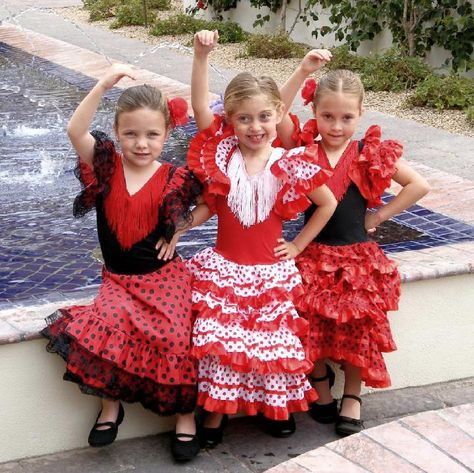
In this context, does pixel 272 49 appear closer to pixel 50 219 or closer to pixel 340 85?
pixel 50 219

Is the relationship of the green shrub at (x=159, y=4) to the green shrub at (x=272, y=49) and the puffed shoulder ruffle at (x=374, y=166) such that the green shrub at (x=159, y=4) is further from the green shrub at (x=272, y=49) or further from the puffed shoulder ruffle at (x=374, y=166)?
the puffed shoulder ruffle at (x=374, y=166)

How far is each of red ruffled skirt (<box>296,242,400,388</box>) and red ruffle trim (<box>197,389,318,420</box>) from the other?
0.56 feet

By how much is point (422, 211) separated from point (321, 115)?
1493 mm

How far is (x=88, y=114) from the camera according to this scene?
10.6ft

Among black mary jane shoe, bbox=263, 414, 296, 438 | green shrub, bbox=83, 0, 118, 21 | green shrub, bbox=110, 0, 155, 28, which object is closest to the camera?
black mary jane shoe, bbox=263, 414, 296, 438

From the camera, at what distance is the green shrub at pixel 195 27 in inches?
459

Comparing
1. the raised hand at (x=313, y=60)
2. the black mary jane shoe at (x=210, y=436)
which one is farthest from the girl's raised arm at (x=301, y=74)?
the black mary jane shoe at (x=210, y=436)

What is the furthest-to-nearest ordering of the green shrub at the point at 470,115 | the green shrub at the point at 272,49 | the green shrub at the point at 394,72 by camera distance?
the green shrub at the point at 272,49
the green shrub at the point at 394,72
the green shrub at the point at 470,115

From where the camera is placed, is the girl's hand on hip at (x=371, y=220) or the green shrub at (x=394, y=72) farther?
the green shrub at (x=394, y=72)

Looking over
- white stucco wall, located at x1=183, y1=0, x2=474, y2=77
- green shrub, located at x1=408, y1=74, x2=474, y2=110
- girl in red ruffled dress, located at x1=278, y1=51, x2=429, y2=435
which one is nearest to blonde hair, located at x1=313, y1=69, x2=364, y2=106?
girl in red ruffled dress, located at x1=278, y1=51, x2=429, y2=435

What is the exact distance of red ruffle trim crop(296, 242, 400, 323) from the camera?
342cm

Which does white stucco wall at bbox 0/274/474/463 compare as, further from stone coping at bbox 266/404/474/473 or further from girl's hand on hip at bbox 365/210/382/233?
stone coping at bbox 266/404/474/473

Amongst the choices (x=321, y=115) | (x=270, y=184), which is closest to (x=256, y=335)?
(x=270, y=184)

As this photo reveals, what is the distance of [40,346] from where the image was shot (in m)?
3.27
